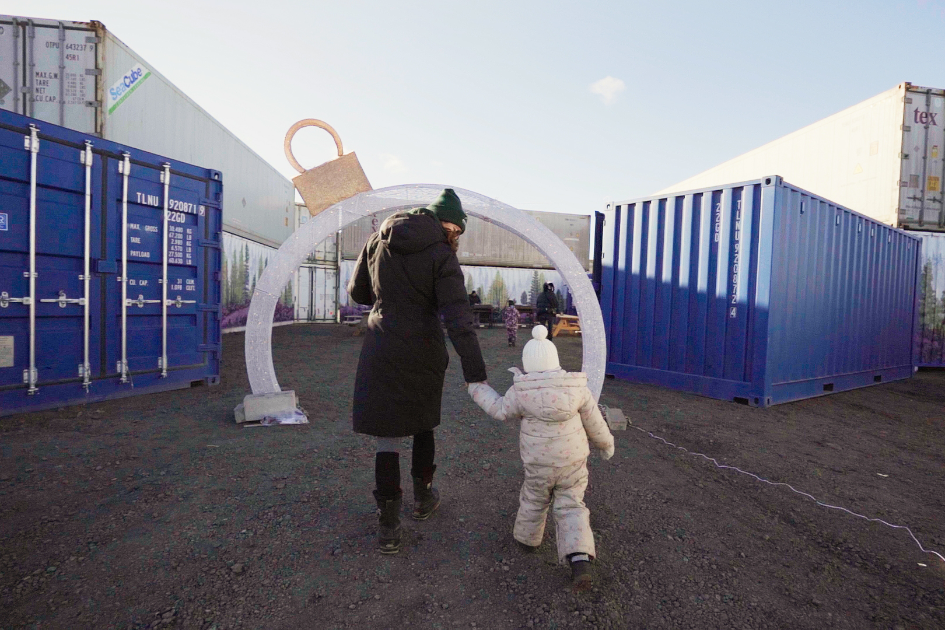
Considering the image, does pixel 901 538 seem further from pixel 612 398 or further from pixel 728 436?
pixel 612 398

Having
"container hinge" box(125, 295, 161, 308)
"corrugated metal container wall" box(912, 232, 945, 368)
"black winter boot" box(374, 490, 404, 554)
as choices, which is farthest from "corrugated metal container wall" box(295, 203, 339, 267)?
"corrugated metal container wall" box(912, 232, 945, 368)

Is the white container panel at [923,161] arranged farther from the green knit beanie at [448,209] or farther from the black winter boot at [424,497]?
the black winter boot at [424,497]

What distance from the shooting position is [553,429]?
2.32m

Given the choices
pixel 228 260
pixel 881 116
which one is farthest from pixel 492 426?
pixel 881 116

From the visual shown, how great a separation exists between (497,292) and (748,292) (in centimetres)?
1473

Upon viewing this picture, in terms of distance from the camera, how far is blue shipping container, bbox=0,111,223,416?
4582 millimetres

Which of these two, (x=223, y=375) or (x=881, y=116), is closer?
(x=223, y=375)

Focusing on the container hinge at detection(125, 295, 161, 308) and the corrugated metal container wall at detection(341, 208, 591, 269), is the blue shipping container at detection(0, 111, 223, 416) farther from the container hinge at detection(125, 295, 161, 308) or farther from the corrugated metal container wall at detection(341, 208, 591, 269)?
the corrugated metal container wall at detection(341, 208, 591, 269)

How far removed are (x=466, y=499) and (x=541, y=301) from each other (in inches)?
397

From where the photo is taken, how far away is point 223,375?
24.0ft

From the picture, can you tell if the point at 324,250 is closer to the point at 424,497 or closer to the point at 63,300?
the point at 63,300

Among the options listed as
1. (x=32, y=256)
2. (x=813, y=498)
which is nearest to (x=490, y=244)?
(x=32, y=256)

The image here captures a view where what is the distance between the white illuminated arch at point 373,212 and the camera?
15.0ft

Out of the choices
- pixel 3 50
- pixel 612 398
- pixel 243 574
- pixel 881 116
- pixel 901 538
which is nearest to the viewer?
pixel 243 574
